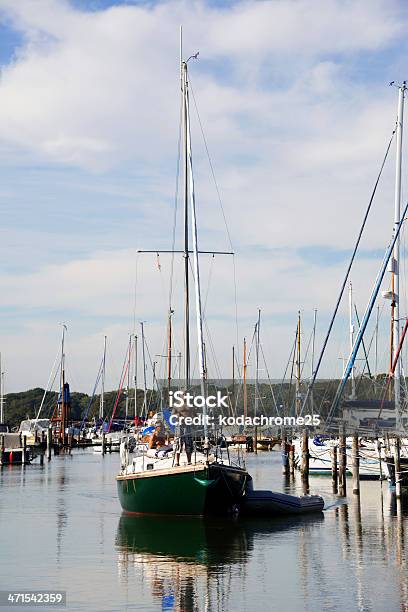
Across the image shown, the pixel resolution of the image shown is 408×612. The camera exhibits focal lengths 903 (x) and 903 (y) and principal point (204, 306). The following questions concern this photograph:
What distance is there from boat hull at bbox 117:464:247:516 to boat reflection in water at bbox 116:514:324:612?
0.52 m

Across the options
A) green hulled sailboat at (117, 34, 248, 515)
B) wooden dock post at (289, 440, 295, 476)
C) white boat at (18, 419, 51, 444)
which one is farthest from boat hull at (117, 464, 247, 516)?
white boat at (18, 419, 51, 444)

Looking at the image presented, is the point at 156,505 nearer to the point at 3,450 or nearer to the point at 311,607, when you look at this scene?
the point at 311,607

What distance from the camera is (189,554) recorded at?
28.8 meters

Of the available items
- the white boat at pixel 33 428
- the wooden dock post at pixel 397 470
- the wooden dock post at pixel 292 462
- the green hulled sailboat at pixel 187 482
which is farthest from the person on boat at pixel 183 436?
the white boat at pixel 33 428

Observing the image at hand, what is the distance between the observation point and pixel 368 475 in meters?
57.3

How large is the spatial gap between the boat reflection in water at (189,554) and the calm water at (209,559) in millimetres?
39

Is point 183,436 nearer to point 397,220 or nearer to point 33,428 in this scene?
point 397,220

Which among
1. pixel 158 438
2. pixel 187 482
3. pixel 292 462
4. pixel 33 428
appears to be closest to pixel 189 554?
pixel 187 482

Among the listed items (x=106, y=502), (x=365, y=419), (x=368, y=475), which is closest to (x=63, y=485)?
(x=106, y=502)

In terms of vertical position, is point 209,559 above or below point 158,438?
below

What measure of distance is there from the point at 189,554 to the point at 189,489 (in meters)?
5.66

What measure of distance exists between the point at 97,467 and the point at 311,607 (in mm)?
61648

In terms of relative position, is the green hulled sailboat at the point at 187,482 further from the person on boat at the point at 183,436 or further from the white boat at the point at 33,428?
the white boat at the point at 33,428

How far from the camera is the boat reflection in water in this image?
23.0 m
